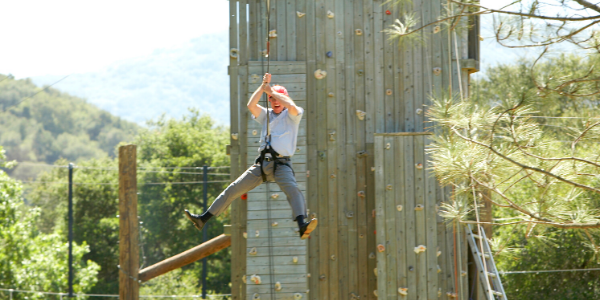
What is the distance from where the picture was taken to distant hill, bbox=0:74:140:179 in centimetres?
8488

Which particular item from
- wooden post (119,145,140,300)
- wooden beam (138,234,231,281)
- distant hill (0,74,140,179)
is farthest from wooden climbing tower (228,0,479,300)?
distant hill (0,74,140,179)

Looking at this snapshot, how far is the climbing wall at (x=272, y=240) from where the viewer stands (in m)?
6.68

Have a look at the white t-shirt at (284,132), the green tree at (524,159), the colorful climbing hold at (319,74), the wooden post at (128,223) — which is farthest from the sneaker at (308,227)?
the wooden post at (128,223)

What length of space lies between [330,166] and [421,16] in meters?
2.23

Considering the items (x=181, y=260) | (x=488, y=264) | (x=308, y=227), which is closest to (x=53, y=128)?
(x=181, y=260)

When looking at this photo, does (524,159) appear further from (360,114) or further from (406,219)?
(360,114)

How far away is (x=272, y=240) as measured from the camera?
678 cm

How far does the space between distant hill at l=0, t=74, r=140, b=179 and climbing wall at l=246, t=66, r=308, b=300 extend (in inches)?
3003

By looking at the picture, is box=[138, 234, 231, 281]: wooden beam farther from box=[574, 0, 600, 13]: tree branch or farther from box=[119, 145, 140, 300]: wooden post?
box=[574, 0, 600, 13]: tree branch

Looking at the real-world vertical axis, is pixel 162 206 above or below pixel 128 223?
below

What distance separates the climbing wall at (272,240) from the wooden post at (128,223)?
82.5 inches

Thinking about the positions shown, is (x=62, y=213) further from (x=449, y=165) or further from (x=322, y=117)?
(x=449, y=165)

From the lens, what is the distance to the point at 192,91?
198000 millimetres

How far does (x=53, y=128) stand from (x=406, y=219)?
3658 inches
